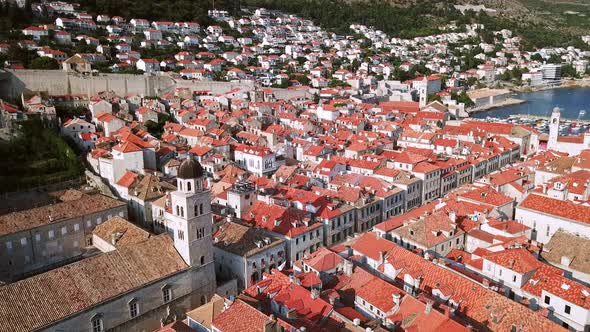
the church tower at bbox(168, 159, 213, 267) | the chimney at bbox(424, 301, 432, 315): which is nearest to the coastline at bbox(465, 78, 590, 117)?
the chimney at bbox(424, 301, 432, 315)

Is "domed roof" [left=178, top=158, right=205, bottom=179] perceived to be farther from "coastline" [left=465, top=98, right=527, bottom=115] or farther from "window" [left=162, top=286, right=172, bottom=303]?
"coastline" [left=465, top=98, right=527, bottom=115]

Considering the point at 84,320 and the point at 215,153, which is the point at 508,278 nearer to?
the point at 84,320

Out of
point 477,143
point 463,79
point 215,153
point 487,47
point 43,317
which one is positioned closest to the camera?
point 43,317

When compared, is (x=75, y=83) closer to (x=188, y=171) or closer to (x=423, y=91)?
(x=188, y=171)

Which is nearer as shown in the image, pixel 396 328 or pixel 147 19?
pixel 396 328

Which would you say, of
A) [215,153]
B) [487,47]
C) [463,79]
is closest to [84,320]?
[215,153]

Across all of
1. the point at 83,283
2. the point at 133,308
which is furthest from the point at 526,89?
the point at 83,283
